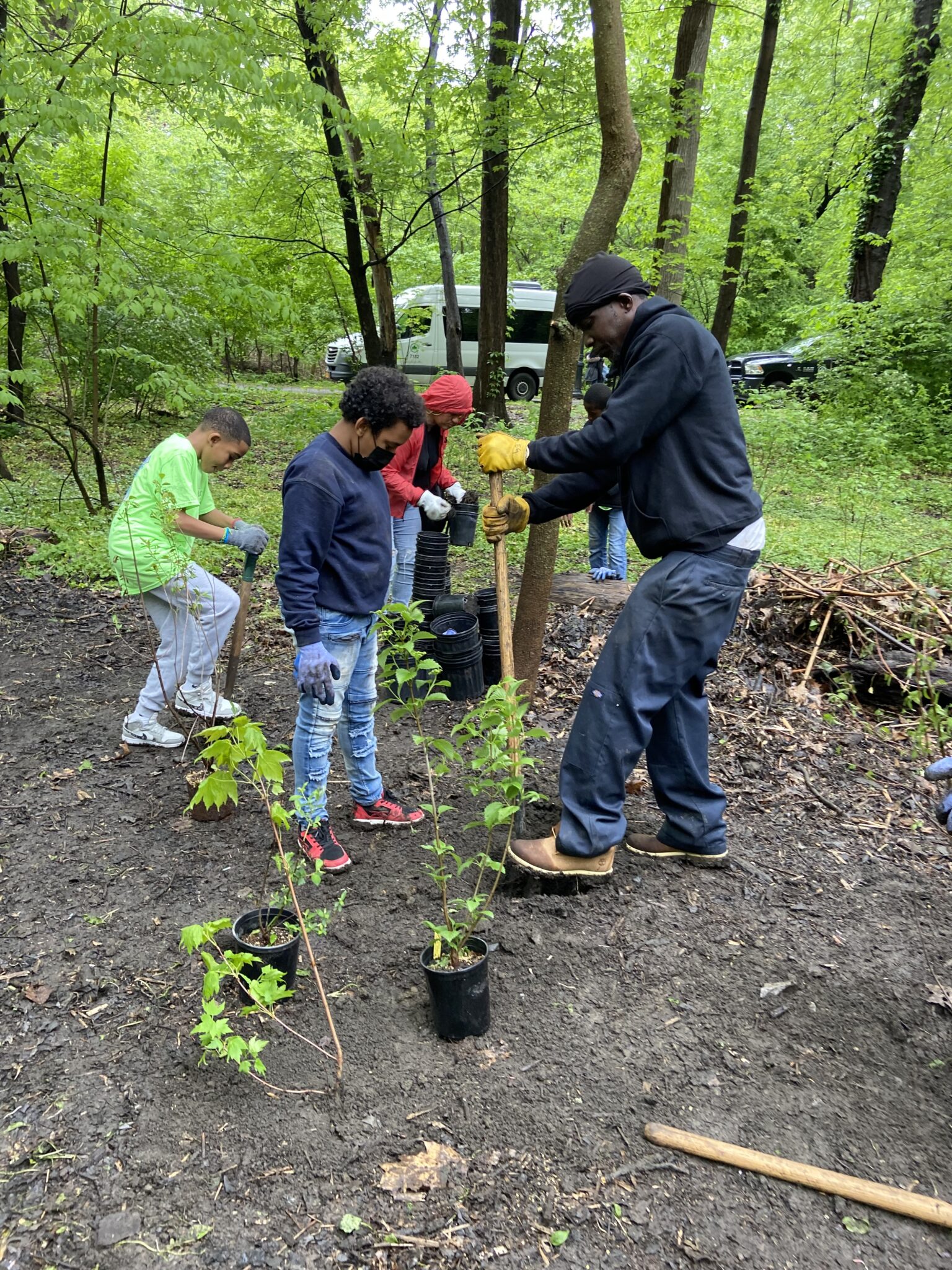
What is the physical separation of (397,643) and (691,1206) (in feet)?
5.55

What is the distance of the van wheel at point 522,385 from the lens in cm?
1784

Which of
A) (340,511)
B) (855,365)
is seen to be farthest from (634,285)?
(855,365)

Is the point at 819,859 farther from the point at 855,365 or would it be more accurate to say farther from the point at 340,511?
the point at 855,365

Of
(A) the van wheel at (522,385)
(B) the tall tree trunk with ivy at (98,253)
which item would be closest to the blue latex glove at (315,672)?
(B) the tall tree trunk with ivy at (98,253)

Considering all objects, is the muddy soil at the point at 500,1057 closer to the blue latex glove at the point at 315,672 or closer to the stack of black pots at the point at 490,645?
the blue latex glove at the point at 315,672

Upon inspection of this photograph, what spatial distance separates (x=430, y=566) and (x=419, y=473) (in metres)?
0.71

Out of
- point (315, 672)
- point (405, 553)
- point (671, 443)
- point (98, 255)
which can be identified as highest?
point (98, 255)

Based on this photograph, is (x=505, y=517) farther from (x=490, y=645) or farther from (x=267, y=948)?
(x=490, y=645)

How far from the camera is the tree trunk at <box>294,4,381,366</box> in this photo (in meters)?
7.62

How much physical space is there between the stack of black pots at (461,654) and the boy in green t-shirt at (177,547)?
3.98 ft

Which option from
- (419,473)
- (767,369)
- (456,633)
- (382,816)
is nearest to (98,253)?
(419,473)

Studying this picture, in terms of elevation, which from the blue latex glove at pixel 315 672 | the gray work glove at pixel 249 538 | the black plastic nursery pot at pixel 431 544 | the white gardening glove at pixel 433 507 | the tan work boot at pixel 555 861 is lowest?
the tan work boot at pixel 555 861

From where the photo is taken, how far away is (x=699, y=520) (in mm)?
2791

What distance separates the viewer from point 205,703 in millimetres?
4348
